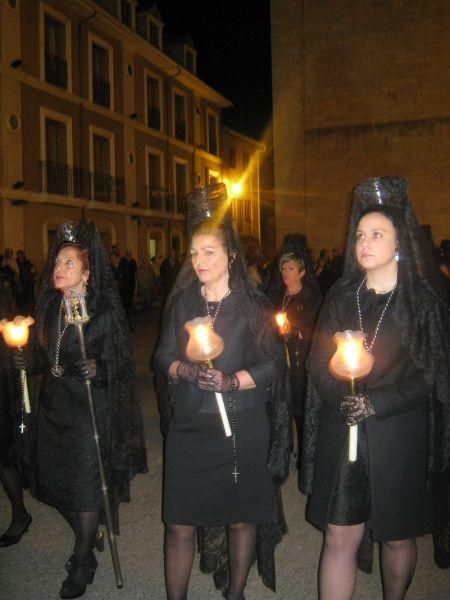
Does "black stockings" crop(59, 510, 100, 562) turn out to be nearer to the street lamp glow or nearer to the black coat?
the black coat

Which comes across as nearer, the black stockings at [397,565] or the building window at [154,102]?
the black stockings at [397,565]

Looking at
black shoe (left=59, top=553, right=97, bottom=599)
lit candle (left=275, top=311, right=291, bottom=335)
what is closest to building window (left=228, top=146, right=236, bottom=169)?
lit candle (left=275, top=311, right=291, bottom=335)

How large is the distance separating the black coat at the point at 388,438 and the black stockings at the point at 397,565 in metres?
0.13

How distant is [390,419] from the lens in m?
2.84

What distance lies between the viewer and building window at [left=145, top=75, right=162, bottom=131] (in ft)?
91.6

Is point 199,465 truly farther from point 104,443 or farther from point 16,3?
point 16,3

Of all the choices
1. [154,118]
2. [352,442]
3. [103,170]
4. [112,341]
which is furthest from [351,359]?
[154,118]

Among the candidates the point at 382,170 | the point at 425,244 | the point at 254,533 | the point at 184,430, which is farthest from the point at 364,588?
the point at 382,170

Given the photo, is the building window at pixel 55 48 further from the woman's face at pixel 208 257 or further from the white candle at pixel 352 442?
the white candle at pixel 352 442

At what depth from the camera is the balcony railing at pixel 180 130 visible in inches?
1207

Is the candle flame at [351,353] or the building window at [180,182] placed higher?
the building window at [180,182]

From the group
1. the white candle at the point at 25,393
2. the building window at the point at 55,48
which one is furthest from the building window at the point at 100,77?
the white candle at the point at 25,393

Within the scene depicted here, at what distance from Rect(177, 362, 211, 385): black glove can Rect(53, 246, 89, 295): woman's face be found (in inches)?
37.7

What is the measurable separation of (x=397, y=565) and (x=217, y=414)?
112cm
